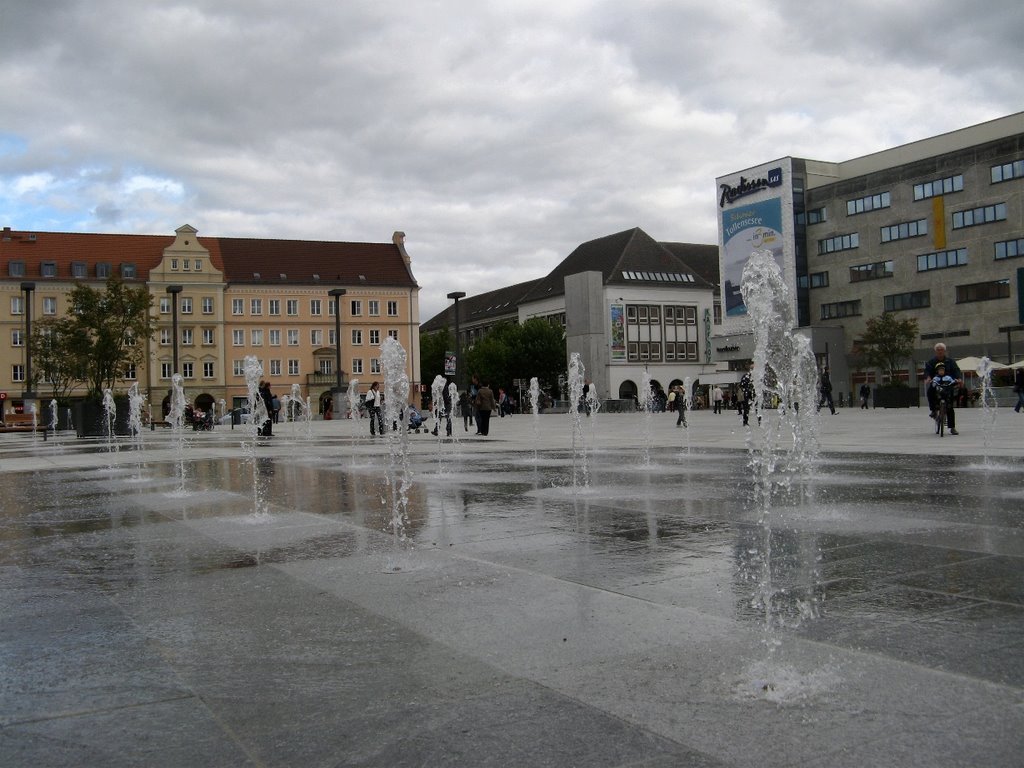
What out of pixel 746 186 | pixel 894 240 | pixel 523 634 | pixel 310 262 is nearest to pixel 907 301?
pixel 894 240

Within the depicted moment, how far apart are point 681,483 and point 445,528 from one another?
3925mm

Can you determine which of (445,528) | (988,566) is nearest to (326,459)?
(445,528)

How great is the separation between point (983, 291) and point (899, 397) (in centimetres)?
2258

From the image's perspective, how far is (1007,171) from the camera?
193 ft

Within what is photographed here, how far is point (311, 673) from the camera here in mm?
3514

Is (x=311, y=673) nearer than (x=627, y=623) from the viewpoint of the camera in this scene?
Yes

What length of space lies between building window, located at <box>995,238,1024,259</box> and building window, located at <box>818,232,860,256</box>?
38.9 feet

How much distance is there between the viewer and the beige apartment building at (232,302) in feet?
250

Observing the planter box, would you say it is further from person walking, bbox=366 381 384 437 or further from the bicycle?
person walking, bbox=366 381 384 437

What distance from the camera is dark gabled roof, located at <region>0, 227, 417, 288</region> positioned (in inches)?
3039

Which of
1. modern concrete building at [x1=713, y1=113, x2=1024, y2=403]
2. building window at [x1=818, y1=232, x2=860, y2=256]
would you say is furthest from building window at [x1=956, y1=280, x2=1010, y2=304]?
building window at [x1=818, y1=232, x2=860, y2=256]

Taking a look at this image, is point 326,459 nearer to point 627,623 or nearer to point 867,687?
point 627,623

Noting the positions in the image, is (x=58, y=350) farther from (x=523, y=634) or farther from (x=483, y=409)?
(x=523, y=634)

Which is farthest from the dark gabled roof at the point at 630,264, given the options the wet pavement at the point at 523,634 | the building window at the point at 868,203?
the wet pavement at the point at 523,634
